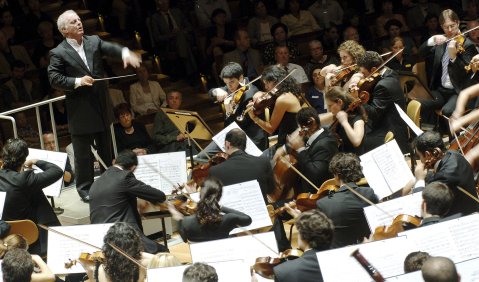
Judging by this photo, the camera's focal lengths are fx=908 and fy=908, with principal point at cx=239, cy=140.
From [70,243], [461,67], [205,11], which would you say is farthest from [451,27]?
[70,243]

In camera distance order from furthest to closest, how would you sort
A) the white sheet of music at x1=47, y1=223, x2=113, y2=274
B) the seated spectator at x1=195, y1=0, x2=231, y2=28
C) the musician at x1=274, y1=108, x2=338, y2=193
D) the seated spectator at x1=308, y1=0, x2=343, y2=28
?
the seated spectator at x1=308, y1=0, x2=343, y2=28
the seated spectator at x1=195, y1=0, x2=231, y2=28
the musician at x1=274, y1=108, x2=338, y2=193
the white sheet of music at x1=47, y1=223, x2=113, y2=274

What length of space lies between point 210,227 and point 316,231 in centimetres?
101

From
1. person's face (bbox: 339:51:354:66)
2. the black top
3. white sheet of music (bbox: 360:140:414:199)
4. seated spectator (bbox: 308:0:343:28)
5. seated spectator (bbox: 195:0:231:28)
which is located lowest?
the black top

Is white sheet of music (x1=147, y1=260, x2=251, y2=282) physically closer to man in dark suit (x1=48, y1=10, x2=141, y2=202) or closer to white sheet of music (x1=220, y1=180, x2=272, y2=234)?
white sheet of music (x1=220, y1=180, x2=272, y2=234)

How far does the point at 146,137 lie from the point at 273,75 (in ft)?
6.01

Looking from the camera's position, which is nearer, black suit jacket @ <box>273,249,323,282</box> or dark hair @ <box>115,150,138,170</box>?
black suit jacket @ <box>273,249,323,282</box>

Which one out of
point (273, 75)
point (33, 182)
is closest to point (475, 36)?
point (273, 75)

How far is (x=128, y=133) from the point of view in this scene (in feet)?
29.2

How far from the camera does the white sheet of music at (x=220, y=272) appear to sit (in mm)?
4996

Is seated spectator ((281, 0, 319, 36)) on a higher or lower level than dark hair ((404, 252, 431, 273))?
higher

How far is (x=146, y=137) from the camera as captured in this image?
900 cm

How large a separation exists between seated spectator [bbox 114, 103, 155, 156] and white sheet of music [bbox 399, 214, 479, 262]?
4156mm

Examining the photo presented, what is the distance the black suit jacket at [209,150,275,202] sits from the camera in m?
6.69

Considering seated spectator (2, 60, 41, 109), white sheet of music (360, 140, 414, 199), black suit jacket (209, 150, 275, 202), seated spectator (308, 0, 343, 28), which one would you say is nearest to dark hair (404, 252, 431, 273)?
white sheet of music (360, 140, 414, 199)
